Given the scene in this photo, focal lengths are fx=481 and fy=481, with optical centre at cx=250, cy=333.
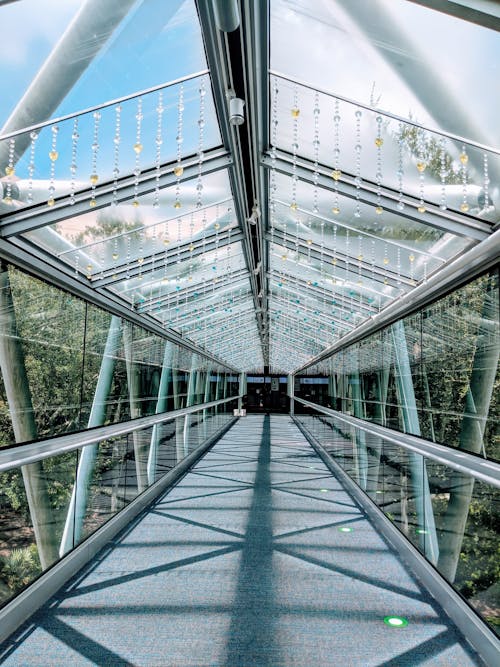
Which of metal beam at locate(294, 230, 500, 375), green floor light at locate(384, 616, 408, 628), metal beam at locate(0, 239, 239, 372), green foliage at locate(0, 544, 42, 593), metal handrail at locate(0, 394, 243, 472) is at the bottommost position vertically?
green floor light at locate(384, 616, 408, 628)

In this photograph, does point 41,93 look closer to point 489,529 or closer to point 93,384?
point 489,529

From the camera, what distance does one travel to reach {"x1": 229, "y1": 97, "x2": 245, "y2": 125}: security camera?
2975mm

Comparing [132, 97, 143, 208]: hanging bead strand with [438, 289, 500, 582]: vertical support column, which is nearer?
[132, 97, 143, 208]: hanging bead strand

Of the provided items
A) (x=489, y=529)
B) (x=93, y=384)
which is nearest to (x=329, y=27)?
(x=489, y=529)

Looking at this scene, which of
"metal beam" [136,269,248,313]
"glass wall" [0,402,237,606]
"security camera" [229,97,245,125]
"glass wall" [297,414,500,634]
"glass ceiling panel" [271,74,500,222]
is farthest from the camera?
"metal beam" [136,269,248,313]

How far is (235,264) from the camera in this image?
7332 mm

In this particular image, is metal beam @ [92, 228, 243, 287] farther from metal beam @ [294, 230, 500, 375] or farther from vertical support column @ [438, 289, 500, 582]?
vertical support column @ [438, 289, 500, 582]

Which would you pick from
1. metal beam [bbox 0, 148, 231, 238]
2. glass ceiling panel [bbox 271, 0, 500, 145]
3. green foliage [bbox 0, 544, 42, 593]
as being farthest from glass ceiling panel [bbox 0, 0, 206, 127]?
green foliage [bbox 0, 544, 42, 593]

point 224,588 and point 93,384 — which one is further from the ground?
point 93,384

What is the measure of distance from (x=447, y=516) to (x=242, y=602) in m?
1.30

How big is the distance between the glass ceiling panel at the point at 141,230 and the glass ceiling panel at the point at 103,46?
1235 mm

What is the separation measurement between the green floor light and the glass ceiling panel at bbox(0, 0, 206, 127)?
332 cm

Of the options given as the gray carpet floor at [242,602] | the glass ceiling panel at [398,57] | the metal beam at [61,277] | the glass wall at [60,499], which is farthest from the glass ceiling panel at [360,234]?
the glass wall at [60,499]

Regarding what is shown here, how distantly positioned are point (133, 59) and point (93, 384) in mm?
5071
